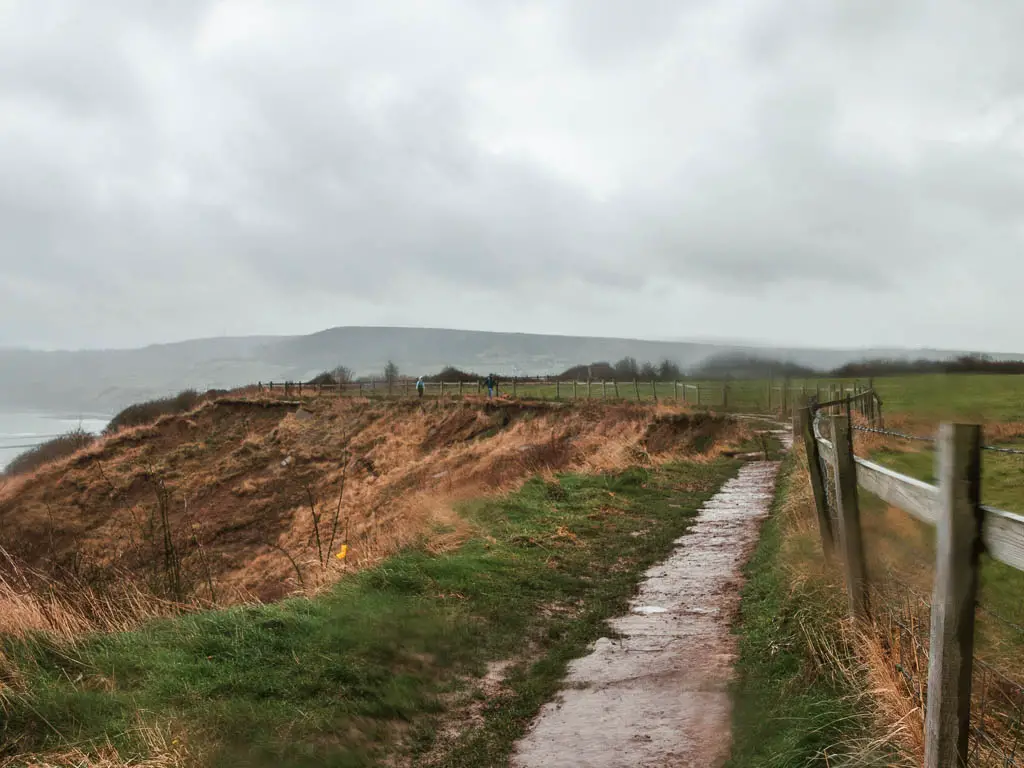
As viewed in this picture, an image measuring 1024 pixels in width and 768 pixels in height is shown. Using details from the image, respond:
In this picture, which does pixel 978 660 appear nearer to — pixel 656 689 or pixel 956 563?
pixel 956 563

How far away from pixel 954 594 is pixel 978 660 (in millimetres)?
742

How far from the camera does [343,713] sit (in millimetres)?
5453

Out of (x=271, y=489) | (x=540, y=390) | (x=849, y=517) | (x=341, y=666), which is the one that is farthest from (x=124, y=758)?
(x=540, y=390)

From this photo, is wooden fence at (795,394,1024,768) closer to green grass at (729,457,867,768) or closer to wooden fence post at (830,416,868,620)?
green grass at (729,457,867,768)

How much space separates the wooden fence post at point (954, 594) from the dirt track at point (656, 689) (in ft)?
5.14

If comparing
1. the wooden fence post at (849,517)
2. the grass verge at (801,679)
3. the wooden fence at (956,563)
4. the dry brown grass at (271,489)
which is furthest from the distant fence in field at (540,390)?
the wooden fence at (956,563)

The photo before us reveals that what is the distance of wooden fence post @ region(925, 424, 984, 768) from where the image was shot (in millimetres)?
3303

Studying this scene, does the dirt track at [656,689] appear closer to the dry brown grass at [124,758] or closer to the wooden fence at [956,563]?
the wooden fence at [956,563]

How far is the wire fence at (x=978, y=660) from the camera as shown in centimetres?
357

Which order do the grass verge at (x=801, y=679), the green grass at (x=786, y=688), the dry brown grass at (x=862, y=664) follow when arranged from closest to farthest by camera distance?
the dry brown grass at (x=862, y=664) → the grass verge at (x=801, y=679) → the green grass at (x=786, y=688)

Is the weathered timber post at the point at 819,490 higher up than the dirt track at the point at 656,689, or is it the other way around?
the weathered timber post at the point at 819,490

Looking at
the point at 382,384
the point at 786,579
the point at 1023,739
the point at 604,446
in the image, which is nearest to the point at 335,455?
the point at 382,384

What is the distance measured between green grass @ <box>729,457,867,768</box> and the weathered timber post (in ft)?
1.47

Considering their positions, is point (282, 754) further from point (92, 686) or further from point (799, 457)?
point (799, 457)
